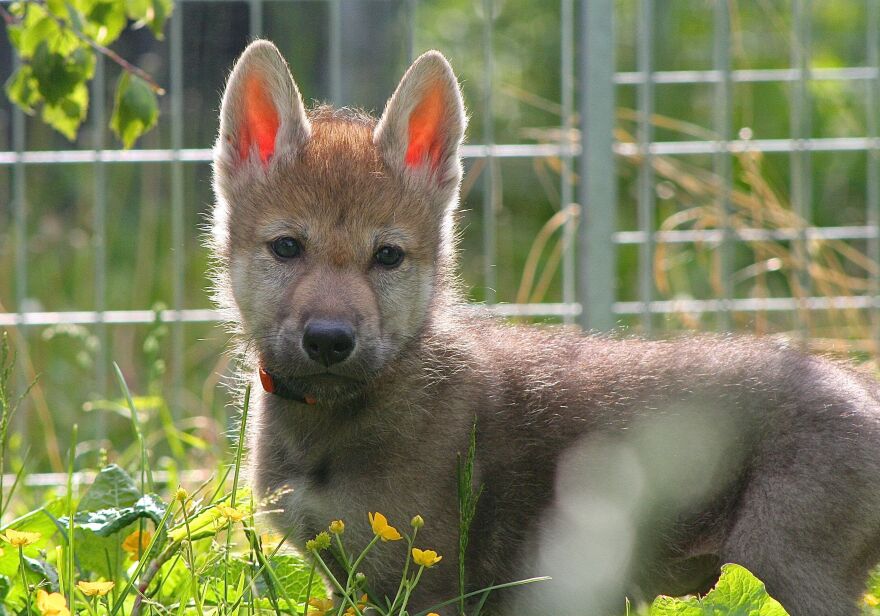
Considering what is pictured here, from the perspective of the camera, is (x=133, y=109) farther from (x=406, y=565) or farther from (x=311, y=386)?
(x=406, y=565)

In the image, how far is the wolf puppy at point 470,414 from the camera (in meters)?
3.41

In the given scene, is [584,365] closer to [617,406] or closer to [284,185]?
[617,406]

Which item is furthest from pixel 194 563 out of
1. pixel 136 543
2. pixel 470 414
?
pixel 470 414

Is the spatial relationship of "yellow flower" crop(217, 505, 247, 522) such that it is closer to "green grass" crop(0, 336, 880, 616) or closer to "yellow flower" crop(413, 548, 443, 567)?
"green grass" crop(0, 336, 880, 616)

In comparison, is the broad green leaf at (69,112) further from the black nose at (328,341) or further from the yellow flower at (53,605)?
the yellow flower at (53,605)

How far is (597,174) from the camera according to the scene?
18.0ft

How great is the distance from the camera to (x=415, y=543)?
3.45 m

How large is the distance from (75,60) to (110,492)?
1282mm

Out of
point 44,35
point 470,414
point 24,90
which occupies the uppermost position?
point 44,35

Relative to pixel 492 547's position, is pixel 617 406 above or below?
above

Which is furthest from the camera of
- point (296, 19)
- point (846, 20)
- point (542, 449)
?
point (846, 20)

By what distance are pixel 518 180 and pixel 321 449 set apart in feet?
18.3

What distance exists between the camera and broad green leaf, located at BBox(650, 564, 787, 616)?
119 inches

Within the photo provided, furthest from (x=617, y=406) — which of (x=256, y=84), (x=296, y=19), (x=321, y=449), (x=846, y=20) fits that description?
(x=846, y=20)
